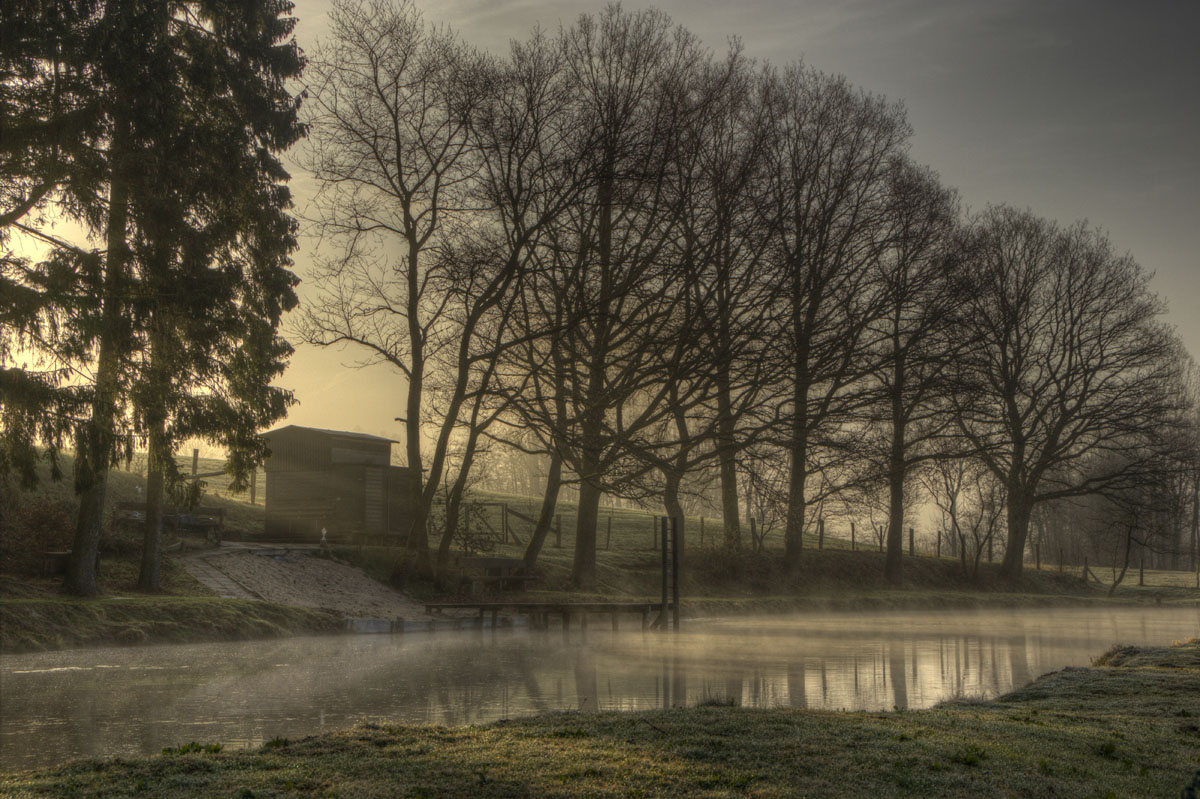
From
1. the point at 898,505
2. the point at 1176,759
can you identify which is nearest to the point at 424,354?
the point at 898,505

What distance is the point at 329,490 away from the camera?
34.5 meters

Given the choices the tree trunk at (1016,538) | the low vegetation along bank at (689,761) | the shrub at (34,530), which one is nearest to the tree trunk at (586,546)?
the shrub at (34,530)

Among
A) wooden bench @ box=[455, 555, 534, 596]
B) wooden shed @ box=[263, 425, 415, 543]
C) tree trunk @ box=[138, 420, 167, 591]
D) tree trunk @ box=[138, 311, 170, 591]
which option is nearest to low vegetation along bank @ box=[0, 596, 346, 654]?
tree trunk @ box=[138, 420, 167, 591]

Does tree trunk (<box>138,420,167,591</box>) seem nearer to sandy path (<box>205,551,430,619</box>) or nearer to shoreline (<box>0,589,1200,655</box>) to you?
shoreline (<box>0,589,1200,655</box>)

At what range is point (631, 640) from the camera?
21125 mm

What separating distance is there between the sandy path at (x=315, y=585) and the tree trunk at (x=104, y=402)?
14.1 feet

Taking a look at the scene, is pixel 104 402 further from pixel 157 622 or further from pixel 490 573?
pixel 490 573

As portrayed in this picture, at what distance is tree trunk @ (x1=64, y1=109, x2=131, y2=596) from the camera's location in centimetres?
1831

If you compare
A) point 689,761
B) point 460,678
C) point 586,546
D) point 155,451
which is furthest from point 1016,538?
point 689,761

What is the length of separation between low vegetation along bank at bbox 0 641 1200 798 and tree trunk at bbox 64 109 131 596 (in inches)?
491

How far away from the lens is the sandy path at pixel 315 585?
23.5 meters

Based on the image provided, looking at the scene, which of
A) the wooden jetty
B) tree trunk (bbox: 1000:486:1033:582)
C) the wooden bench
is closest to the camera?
the wooden jetty

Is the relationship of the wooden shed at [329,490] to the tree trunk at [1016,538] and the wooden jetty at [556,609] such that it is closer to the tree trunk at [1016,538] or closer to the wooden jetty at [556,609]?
the wooden jetty at [556,609]

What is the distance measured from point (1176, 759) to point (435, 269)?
74.8 feet
